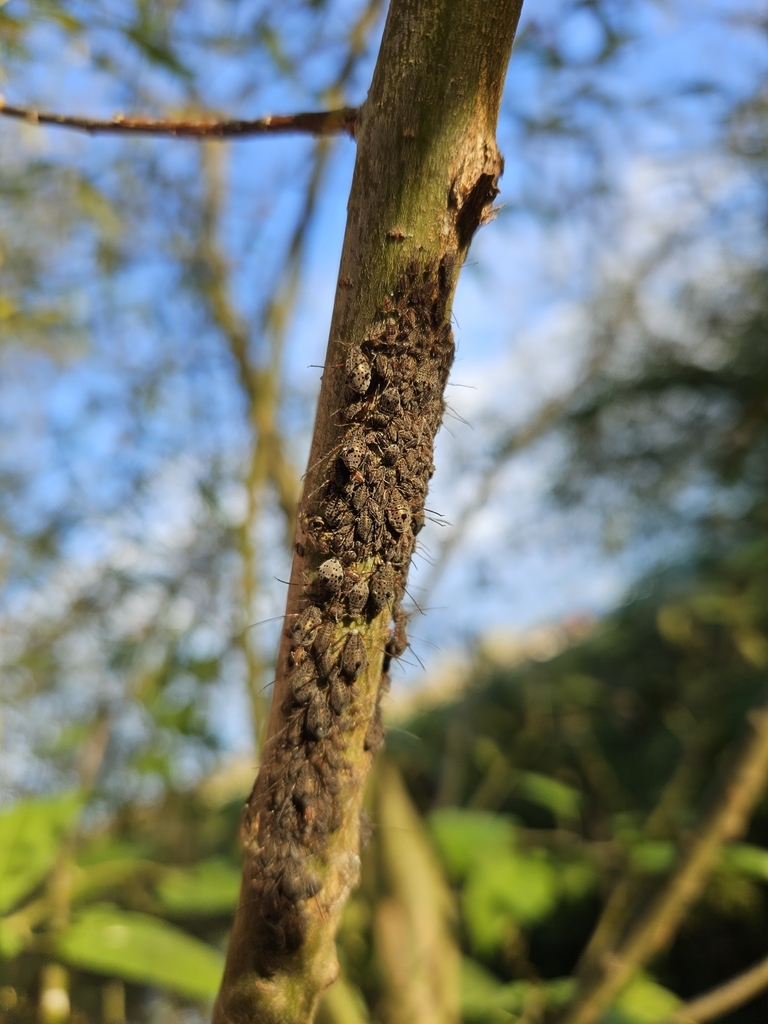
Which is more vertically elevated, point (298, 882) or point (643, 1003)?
point (298, 882)

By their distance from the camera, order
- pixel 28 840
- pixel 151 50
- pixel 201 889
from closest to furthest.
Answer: pixel 151 50
pixel 28 840
pixel 201 889

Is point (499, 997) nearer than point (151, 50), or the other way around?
point (151, 50)

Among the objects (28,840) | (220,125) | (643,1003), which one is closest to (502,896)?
(643,1003)

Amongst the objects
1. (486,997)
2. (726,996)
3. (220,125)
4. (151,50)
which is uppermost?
(151,50)

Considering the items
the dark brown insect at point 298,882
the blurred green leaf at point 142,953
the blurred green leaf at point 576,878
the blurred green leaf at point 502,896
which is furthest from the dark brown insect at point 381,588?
the blurred green leaf at point 576,878

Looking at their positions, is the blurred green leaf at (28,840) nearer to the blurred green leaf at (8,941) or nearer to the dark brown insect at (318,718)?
the blurred green leaf at (8,941)

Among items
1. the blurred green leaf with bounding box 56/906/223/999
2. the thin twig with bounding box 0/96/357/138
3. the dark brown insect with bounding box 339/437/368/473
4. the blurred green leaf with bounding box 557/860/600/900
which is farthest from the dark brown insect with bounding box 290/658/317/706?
the blurred green leaf with bounding box 557/860/600/900

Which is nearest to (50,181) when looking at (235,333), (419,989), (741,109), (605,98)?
(235,333)

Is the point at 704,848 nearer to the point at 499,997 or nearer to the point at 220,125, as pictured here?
the point at 499,997
